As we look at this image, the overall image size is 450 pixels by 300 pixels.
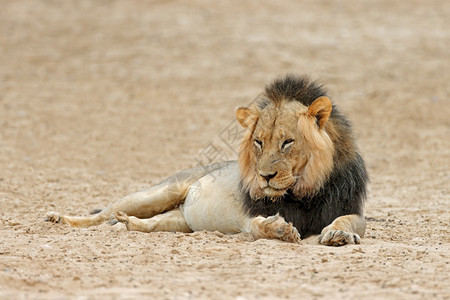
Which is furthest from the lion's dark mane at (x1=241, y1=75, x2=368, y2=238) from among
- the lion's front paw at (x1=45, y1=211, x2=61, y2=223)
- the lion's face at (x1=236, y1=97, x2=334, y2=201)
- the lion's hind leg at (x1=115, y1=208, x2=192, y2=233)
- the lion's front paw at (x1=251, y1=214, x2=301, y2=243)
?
the lion's front paw at (x1=45, y1=211, x2=61, y2=223)

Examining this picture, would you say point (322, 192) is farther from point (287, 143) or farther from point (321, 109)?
point (321, 109)

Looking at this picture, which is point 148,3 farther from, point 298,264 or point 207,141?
point 298,264

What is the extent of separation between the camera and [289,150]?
5.81 meters

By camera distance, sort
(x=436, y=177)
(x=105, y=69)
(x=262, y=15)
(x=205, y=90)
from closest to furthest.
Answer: (x=436, y=177) < (x=205, y=90) < (x=105, y=69) < (x=262, y=15)

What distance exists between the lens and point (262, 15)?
64.1 feet

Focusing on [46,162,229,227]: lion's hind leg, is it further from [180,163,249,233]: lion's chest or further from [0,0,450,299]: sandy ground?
[0,0,450,299]: sandy ground

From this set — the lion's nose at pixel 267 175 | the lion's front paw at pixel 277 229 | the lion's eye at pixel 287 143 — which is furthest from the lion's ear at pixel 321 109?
the lion's front paw at pixel 277 229

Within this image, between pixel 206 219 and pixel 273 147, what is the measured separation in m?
1.28

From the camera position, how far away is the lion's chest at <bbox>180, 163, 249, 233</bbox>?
6.52 meters

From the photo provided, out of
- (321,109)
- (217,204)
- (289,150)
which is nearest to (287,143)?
(289,150)

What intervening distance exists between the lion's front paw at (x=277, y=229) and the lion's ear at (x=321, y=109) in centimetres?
89

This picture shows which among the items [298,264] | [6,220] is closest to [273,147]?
[298,264]

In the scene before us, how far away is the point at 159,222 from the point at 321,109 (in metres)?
2.02

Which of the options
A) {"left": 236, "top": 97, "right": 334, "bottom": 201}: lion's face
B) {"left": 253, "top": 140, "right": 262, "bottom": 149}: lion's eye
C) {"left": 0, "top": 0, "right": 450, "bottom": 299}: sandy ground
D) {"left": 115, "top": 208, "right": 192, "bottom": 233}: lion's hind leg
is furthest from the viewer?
{"left": 115, "top": 208, "right": 192, "bottom": 233}: lion's hind leg
